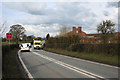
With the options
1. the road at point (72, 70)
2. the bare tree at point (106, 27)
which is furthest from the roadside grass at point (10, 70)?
the bare tree at point (106, 27)

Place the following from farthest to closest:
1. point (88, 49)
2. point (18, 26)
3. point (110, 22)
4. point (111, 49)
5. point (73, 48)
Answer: point (18, 26), point (110, 22), point (73, 48), point (88, 49), point (111, 49)

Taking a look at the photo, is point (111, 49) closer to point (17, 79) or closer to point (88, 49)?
point (88, 49)

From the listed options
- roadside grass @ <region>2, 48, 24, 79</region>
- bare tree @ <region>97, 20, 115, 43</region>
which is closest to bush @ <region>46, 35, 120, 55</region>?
bare tree @ <region>97, 20, 115, 43</region>

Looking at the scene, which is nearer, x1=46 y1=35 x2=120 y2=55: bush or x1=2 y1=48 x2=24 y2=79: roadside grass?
x1=2 y1=48 x2=24 y2=79: roadside grass

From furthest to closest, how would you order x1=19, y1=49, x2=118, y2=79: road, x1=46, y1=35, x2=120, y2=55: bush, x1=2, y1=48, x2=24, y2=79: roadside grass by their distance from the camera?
x1=46, y1=35, x2=120, y2=55: bush → x1=19, y1=49, x2=118, y2=79: road → x1=2, y1=48, x2=24, y2=79: roadside grass

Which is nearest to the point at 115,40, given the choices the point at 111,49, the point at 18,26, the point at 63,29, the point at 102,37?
the point at 111,49

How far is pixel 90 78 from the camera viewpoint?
25.2 ft

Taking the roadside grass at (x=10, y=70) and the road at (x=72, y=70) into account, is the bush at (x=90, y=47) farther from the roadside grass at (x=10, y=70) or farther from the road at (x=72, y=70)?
the roadside grass at (x=10, y=70)

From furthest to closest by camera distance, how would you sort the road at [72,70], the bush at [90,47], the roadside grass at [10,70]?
the bush at [90,47] < the road at [72,70] < the roadside grass at [10,70]

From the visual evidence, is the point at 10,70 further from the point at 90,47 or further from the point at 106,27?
the point at 106,27

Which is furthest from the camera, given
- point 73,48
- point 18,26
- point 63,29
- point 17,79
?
point 18,26

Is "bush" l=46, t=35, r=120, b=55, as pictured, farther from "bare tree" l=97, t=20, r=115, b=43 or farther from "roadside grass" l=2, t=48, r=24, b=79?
"roadside grass" l=2, t=48, r=24, b=79

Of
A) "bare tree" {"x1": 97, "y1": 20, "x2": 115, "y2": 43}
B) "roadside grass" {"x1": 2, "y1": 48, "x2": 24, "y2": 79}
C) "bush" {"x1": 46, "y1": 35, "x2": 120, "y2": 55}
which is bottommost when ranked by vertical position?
"roadside grass" {"x1": 2, "y1": 48, "x2": 24, "y2": 79}

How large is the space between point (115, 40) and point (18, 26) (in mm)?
60022
